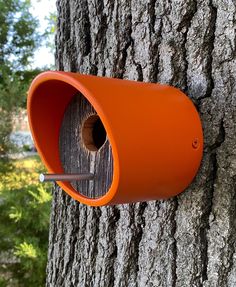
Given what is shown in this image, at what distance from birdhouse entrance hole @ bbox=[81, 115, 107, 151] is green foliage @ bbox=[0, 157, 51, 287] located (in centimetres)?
223

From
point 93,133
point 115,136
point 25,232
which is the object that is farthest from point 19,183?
point 115,136

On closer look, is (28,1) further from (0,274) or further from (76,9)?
(76,9)

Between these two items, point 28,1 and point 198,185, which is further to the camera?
point 28,1

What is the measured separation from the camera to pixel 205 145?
2.99 feet

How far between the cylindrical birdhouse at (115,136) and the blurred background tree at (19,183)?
221 centimetres

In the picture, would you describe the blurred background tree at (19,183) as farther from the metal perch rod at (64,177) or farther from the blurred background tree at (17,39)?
the metal perch rod at (64,177)

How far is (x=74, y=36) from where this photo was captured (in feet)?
4.04

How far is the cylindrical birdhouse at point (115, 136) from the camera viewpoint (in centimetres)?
73

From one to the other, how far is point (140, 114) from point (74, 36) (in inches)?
22.0

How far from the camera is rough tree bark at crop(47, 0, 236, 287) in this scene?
90 cm

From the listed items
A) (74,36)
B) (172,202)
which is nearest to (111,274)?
(172,202)

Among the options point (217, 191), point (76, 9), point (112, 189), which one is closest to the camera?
point (112, 189)

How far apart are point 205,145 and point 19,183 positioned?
14.2ft

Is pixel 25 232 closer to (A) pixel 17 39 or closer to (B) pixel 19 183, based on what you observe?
(B) pixel 19 183
